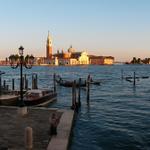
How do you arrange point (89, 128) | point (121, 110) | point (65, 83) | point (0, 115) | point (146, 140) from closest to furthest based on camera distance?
point (146, 140) → point (0, 115) → point (89, 128) → point (121, 110) → point (65, 83)

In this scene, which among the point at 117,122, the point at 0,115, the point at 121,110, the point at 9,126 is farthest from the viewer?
the point at 121,110

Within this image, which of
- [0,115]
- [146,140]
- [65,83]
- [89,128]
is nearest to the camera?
[146,140]

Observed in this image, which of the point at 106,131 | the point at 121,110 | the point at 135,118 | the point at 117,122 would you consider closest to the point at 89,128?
the point at 106,131

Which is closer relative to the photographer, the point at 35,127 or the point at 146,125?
the point at 35,127

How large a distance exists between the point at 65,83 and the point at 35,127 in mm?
50283

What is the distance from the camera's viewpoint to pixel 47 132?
60.7 feet

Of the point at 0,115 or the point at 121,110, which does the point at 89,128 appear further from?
the point at 121,110

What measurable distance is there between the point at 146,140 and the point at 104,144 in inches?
114

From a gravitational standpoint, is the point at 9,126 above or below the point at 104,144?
above

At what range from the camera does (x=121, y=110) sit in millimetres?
35188

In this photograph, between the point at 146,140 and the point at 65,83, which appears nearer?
the point at 146,140

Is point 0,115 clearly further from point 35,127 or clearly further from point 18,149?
point 18,149

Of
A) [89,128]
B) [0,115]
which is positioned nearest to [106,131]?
[89,128]

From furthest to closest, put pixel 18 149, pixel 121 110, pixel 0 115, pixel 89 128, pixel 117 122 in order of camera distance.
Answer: pixel 121 110
pixel 117 122
pixel 89 128
pixel 0 115
pixel 18 149
